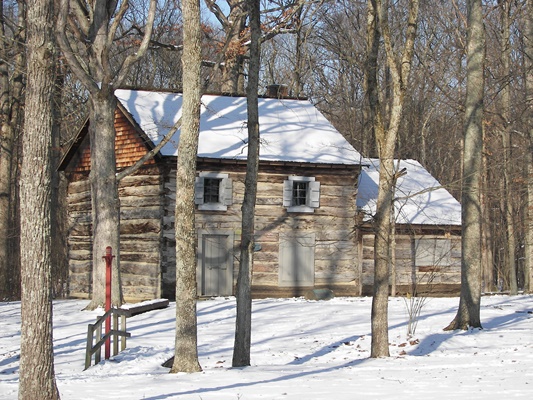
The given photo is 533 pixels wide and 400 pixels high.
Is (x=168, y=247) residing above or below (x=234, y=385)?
above

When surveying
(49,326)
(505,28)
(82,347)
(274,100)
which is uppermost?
(505,28)

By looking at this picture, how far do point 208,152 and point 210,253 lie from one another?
3181mm

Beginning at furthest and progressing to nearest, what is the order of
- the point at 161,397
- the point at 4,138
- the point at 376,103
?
the point at 4,138 → the point at 376,103 → the point at 161,397

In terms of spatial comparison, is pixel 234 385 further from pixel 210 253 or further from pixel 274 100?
pixel 274 100

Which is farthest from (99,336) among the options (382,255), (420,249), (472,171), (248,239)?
(420,249)

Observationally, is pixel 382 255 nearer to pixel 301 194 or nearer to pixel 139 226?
pixel 301 194

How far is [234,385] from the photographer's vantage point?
1110 centimetres

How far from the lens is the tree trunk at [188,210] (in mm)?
12633

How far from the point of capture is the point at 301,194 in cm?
2647

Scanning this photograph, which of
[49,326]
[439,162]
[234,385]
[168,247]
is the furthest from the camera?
[439,162]

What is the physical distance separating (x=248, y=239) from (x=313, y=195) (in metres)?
12.3

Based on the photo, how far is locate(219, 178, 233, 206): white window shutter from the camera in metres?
25.3

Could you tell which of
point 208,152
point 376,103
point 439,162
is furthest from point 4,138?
point 439,162

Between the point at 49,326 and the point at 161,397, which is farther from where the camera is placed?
the point at 161,397
